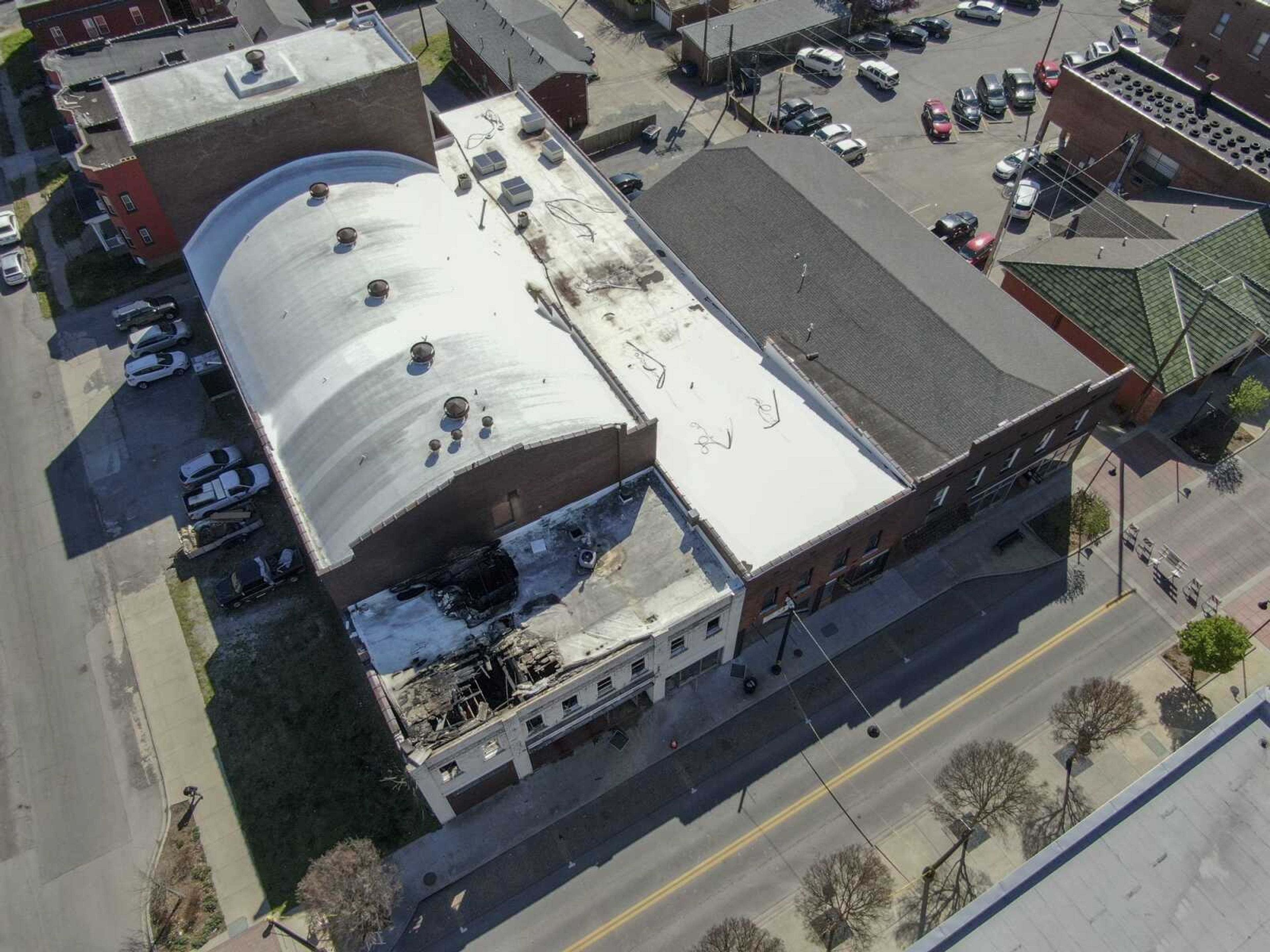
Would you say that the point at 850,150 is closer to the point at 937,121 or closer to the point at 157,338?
the point at 937,121

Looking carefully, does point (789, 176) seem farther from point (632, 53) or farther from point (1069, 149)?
point (632, 53)

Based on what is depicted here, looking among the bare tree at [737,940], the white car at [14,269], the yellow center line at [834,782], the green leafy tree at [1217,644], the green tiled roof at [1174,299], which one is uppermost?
the white car at [14,269]

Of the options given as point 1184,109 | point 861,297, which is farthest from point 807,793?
point 1184,109

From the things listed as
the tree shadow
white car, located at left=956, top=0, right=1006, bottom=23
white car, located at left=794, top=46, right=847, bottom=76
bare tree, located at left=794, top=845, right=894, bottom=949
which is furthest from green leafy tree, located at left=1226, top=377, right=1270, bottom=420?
white car, located at left=956, top=0, right=1006, bottom=23

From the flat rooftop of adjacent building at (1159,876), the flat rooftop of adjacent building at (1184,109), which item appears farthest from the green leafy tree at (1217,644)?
the flat rooftop of adjacent building at (1184,109)

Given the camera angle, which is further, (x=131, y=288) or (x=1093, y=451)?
(x=131, y=288)

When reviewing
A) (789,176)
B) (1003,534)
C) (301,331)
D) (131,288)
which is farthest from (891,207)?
(131,288)

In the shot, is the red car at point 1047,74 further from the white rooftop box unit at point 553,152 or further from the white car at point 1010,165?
the white rooftop box unit at point 553,152

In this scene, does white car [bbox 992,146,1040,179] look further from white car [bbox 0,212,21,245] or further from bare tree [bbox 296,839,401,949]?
white car [bbox 0,212,21,245]
